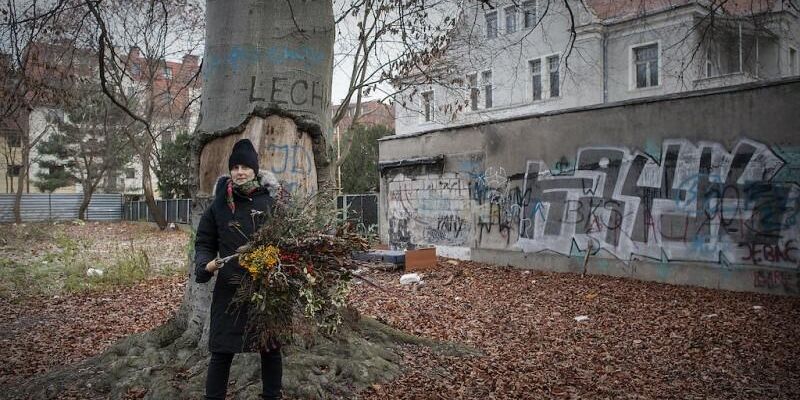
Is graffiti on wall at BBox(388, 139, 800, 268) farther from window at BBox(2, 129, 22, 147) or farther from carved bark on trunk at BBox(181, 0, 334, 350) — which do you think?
window at BBox(2, 129, 22, 147)

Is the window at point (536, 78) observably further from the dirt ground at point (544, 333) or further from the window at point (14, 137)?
the window at point (14, 137)

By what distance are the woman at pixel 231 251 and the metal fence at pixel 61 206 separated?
110 ft

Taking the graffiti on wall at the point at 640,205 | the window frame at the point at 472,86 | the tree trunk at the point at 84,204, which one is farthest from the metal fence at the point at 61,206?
the graffiti on wall at the point at 640,205

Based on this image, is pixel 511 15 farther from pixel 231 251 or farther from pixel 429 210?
pixel 231 251

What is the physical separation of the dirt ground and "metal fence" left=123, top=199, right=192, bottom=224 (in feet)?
61.9

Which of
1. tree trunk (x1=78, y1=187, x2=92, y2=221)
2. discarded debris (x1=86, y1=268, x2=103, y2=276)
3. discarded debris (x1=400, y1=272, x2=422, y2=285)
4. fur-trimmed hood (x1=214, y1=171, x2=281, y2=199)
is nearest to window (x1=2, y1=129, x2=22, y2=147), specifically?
tree trunk (x1=78, y1=187, x2=92, y2=221)

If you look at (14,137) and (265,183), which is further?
(14,137)

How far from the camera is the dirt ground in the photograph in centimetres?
450

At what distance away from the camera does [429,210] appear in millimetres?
14602

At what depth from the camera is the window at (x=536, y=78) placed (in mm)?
25111

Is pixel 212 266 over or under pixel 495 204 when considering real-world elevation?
under

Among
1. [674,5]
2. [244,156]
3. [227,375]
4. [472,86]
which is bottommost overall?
[227,375]

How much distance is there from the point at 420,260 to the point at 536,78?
16089 millimetres

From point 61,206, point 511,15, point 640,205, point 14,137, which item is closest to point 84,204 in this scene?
point 61,206
